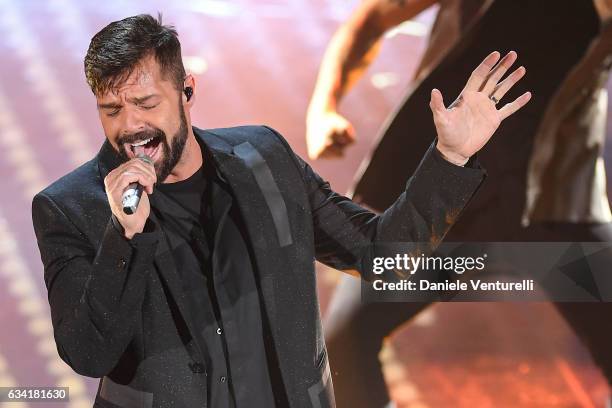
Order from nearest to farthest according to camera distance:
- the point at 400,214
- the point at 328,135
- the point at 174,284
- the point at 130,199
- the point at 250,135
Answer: the point at 130,199, the point at 174,284, the point at 400,214, the point at 250,135, the point at 328,135

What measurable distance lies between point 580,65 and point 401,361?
3.19 feet

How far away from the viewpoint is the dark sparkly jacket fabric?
3.88 feet

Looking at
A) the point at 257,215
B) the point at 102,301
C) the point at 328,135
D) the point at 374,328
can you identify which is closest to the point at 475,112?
the point at 257,215

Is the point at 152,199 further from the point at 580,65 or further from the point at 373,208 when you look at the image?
the point at 580,65

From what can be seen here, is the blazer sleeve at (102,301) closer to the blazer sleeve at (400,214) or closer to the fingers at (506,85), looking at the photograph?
the blazer sleeve at (400,214)

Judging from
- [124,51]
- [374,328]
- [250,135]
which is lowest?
[374,328]

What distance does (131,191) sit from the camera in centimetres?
112

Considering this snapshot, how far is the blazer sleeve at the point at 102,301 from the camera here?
3.82 feet

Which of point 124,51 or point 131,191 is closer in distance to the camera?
point 131,191

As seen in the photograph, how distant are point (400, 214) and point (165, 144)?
430mm

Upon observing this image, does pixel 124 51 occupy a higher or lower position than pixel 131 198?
higher

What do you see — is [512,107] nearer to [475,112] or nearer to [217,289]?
[475,112]

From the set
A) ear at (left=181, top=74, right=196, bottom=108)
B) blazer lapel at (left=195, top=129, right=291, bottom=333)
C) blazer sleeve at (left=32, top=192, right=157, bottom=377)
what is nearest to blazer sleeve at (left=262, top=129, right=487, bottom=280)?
blazer lapel at (left=195, top=129, right=291, bottom=333)

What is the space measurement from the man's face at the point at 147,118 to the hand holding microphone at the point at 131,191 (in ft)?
0.58
